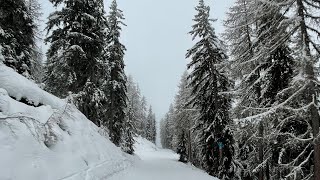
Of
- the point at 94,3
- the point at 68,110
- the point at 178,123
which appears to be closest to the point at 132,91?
the point at 178,123

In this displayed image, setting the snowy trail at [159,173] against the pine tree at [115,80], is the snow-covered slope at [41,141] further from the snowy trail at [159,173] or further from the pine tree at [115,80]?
the pine tree at [115,80]

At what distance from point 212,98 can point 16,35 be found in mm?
13569

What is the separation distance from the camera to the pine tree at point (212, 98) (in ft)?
72.2

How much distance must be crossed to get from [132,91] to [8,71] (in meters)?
69.1

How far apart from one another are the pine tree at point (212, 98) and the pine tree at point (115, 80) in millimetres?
8835

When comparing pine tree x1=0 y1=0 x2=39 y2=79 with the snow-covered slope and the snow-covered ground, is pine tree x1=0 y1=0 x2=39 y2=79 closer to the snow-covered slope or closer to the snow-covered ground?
the snow-covered slope

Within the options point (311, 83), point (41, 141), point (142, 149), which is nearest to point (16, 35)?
point (41, 141)

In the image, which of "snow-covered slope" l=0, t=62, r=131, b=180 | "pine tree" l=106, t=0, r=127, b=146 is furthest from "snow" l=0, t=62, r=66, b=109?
"pine tree" l=106, t=0, r=127, b=146

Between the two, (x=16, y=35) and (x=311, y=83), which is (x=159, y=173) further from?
(x=16, y=35)

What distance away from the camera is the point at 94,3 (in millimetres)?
18922

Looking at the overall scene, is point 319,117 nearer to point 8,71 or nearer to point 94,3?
point 8,71

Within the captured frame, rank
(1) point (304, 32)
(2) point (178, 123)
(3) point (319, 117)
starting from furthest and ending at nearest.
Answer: (2) point (178, 123) → (3) point (319, 117) → (1) point (304, 32)

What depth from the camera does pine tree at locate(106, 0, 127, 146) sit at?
2964 cm

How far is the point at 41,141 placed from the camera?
7078 millimetres
